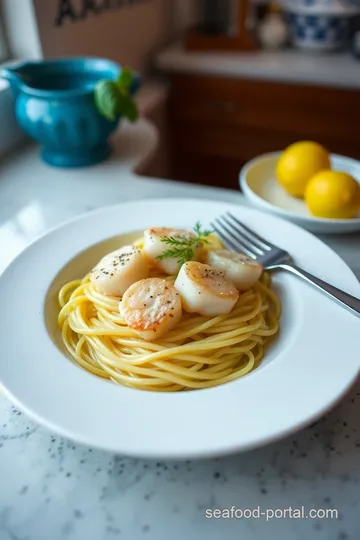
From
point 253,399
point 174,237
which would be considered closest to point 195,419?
point 253,399

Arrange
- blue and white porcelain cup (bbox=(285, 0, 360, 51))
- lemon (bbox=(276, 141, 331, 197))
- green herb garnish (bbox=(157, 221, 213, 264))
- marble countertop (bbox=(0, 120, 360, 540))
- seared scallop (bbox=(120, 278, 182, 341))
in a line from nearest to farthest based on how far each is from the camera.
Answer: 1. marble countertop (bbox=(0, 120, 360, 540))
2. seared scallop (bbox=(120, 278, 182, 341))
3. green herb garnish (bbox=(157, 221, 213, 264))
4. lemon (bbox=(276, 141, 331, 197))
5. blue and white porcelain cup (bbox=(285, 0, 360, 51))

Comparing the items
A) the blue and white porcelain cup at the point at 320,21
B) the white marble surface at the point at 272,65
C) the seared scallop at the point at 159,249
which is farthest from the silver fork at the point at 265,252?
the blue and white porcelain cup at the point at 320,21

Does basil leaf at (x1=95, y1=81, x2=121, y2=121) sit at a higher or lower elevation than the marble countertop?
higher

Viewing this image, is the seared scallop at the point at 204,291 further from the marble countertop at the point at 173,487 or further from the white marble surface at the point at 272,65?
the white marble surface at the point at 272,65

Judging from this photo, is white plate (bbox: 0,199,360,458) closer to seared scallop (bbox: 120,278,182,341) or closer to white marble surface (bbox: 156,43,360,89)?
seared scallop (bbox: 120,278,182,341)

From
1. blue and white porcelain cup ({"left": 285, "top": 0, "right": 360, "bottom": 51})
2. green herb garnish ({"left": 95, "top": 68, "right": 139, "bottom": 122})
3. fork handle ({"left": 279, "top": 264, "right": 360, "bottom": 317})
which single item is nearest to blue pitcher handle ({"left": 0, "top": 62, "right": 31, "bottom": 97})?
green herb garnish ({"left": 95, "top": 68, "right": 139, "bottom": 122})

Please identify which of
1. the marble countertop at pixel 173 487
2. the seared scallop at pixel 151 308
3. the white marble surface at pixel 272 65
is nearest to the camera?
the marble countertop at pixel 173 487

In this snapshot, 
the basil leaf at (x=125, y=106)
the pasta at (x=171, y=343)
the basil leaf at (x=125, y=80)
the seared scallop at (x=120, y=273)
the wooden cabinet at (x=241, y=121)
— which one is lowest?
the wooden cabinet at (x=241, y=121)
